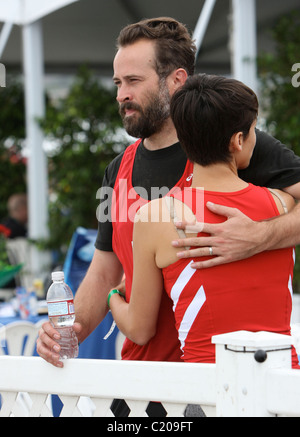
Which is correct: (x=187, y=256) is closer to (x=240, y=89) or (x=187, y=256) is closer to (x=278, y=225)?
(x=278, y=225)

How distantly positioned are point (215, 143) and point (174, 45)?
0.67 metres

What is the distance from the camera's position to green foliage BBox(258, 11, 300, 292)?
5.27 metres

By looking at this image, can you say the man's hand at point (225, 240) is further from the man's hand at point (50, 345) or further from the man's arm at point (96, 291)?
the man's arm at point (96, 291)

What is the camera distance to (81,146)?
7.45 m

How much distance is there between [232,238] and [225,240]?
2 cm

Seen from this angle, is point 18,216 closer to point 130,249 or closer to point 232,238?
point 130,249

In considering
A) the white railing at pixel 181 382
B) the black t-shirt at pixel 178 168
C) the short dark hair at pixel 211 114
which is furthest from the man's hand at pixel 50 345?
the short dark hair at pixel 211 114

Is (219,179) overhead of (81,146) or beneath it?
beneath

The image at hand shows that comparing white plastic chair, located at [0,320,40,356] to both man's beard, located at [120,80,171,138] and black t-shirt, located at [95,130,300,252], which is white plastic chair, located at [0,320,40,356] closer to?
black t-shirt, located at [95,130,300,252]

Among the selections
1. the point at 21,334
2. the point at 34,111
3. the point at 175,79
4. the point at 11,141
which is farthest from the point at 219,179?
the point at 11,141

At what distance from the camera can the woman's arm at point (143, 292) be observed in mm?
1523

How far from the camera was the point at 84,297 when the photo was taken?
2057 millimetres

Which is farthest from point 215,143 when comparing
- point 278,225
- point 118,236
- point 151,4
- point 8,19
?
point 8,19

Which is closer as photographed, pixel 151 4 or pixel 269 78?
pixel 269 78
